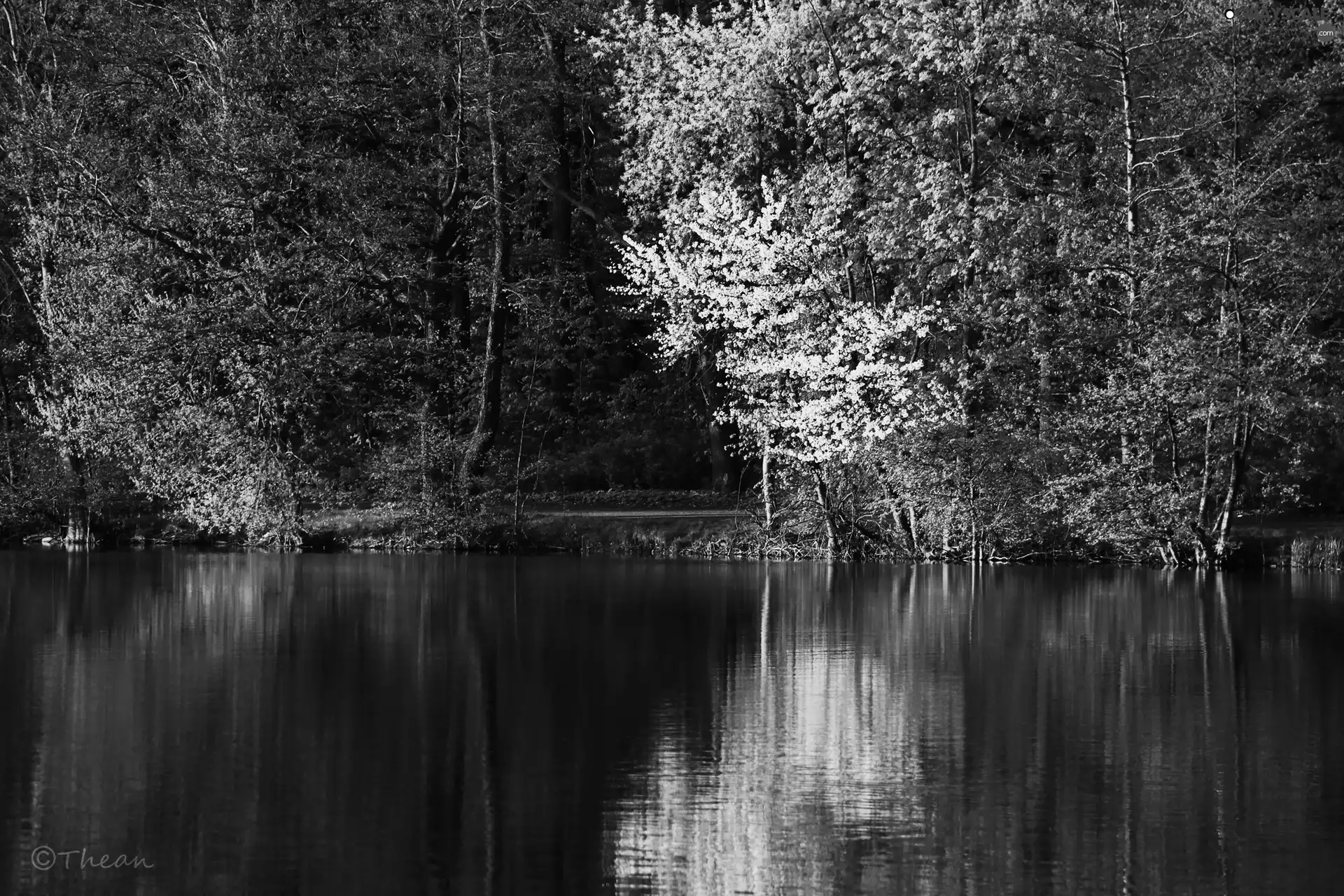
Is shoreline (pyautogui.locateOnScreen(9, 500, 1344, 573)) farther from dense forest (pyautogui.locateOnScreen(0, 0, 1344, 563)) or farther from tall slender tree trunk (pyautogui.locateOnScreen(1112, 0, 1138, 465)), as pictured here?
tall slender tree trunk (pyautogui.locateOnScreen(1112, 0, 1138, 465))

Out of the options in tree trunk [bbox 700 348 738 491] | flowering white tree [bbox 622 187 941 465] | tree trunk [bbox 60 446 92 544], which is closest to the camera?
flowering white tree [bbox 622 187 941 465]

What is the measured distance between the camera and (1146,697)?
1608cm

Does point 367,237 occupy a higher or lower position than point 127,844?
higher

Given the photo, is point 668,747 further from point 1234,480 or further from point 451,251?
point 451,251

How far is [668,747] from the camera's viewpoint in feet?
43.3

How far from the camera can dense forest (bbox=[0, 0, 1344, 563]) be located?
3278 cm

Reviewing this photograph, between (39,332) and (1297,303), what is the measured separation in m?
32.1

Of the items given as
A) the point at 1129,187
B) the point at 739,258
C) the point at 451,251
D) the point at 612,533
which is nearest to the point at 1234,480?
the point at 1129,187

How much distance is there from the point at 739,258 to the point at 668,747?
24.3 m

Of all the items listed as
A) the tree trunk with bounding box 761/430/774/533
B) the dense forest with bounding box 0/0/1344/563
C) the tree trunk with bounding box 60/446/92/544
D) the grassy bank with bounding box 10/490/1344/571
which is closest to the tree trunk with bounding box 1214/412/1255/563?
the dense forest with bounding box 0/0/1344/563

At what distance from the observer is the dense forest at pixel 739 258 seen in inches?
1291

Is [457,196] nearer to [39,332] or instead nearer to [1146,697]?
[39,332]

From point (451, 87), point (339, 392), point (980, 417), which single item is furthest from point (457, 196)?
point (980, 417)

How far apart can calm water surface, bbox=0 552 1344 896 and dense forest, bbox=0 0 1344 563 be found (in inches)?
359
